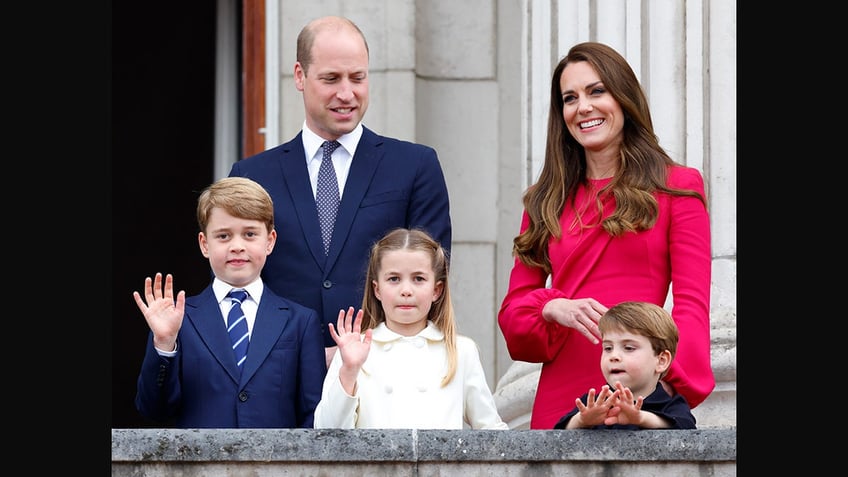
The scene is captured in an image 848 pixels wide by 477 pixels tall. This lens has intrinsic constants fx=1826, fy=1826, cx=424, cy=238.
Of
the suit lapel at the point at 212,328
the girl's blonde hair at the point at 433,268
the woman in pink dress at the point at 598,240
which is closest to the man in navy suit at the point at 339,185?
the girl's blonde hair at the point at 433,268

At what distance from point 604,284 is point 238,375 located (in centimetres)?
118

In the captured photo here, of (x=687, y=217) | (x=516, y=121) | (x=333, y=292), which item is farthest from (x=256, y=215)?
(x=516, y=121)

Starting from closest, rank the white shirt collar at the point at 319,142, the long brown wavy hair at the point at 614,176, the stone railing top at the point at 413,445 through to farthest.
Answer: the stone railing top at the point at 413,445 → the long brown wavy hair at the point at 614,176 → the white shirt collar at the point at 319,142

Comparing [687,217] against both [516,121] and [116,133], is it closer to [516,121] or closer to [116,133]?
[516,121]

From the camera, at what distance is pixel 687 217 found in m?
5.71

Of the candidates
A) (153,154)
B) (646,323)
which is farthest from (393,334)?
(153,154)

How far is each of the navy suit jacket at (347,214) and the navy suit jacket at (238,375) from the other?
0.86 ft

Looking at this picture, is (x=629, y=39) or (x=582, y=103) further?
(x=629, y=39)

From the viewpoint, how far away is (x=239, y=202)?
19.1 ft

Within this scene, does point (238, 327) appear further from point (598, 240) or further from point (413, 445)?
point (598, 240)

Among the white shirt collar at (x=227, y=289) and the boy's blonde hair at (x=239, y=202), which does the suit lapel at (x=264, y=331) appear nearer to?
the white shirt collar at (x=227, y=289)

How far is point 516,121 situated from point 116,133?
4.25 m

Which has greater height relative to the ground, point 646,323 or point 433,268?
point 433,268

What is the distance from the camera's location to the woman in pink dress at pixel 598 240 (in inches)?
222
